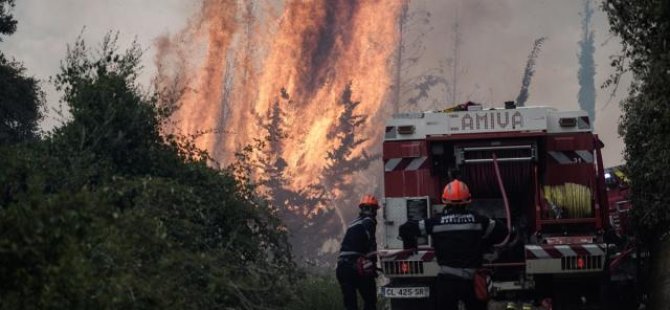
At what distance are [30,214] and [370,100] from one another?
46671mm

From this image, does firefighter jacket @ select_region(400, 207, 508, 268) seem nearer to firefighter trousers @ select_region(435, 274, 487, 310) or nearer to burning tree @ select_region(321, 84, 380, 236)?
firefighter trousers @ select_region(435, 274, 487, 310)

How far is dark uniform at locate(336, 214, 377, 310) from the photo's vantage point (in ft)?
42.5

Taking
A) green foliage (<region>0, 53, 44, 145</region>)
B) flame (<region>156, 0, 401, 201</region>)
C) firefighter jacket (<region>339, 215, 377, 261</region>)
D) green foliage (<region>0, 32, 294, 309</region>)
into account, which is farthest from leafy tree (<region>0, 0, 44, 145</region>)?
flame (<region>156, 0, 401, 201</region>)

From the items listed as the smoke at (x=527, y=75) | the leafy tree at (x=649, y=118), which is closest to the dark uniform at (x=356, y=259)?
the leafy tree at (x=649, y=118)

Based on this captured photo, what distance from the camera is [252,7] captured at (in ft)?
178

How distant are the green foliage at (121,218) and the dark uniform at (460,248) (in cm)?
200

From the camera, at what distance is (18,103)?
942 inches

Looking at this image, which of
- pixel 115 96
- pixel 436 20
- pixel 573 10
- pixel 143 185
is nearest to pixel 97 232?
pixel 143 185

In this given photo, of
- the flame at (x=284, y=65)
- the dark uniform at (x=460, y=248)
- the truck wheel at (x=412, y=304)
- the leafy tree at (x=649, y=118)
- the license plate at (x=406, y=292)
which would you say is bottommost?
the truck wheel at (x=412, y=304)

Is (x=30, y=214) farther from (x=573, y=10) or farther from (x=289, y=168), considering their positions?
(x=573, y=10)

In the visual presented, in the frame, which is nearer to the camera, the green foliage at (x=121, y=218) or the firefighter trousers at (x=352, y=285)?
the green foliage at (x=121, y=218)

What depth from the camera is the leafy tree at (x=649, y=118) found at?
9695mm

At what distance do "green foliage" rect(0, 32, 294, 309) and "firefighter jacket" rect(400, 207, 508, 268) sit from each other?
201 centimetres

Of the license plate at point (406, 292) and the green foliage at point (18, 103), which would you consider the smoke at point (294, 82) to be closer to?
the green foliage at point (18, 103)
